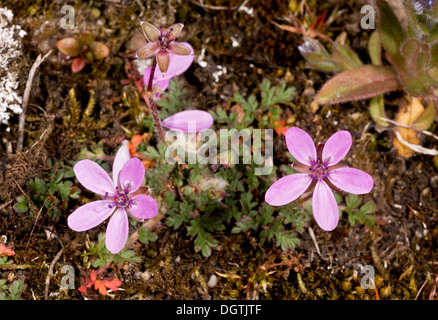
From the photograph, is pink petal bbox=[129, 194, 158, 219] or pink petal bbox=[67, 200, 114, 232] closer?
pink petal bbox=[129, 194, 158, 219]

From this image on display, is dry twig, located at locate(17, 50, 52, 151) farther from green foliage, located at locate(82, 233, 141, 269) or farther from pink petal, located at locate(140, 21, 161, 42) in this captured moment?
pink petal, located at locate(140, 21, 161, 42)

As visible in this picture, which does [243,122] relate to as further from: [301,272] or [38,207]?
[38,207]

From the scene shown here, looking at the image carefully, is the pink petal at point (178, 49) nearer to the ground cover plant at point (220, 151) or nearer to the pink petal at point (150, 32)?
the pink petal at point (150, 32)

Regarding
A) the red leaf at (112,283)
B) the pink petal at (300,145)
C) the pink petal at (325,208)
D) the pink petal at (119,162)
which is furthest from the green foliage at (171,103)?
the pink petal at (325,208)

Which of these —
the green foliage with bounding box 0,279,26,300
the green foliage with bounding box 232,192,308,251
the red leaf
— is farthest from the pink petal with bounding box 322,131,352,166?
the green foliage with bounding box 0,279,26,300

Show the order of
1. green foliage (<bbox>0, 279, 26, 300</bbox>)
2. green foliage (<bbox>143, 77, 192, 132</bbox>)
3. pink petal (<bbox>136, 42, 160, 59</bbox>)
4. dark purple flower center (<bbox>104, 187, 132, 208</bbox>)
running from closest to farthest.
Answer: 1. pink petal (<bbox>136, 42, 160, 59</bbox>)
2. dark purple flower center (<bbox>104, 187, 132, 208</bbox>)
3. green foliage (<bbox>0, 279, 26, 300</bbox>)
4. green foliage (<bbox>143, 77, 192, 132</bbox>)

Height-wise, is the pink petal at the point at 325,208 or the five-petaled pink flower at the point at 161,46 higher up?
the five-petaled pink flower at the point at 161,46
